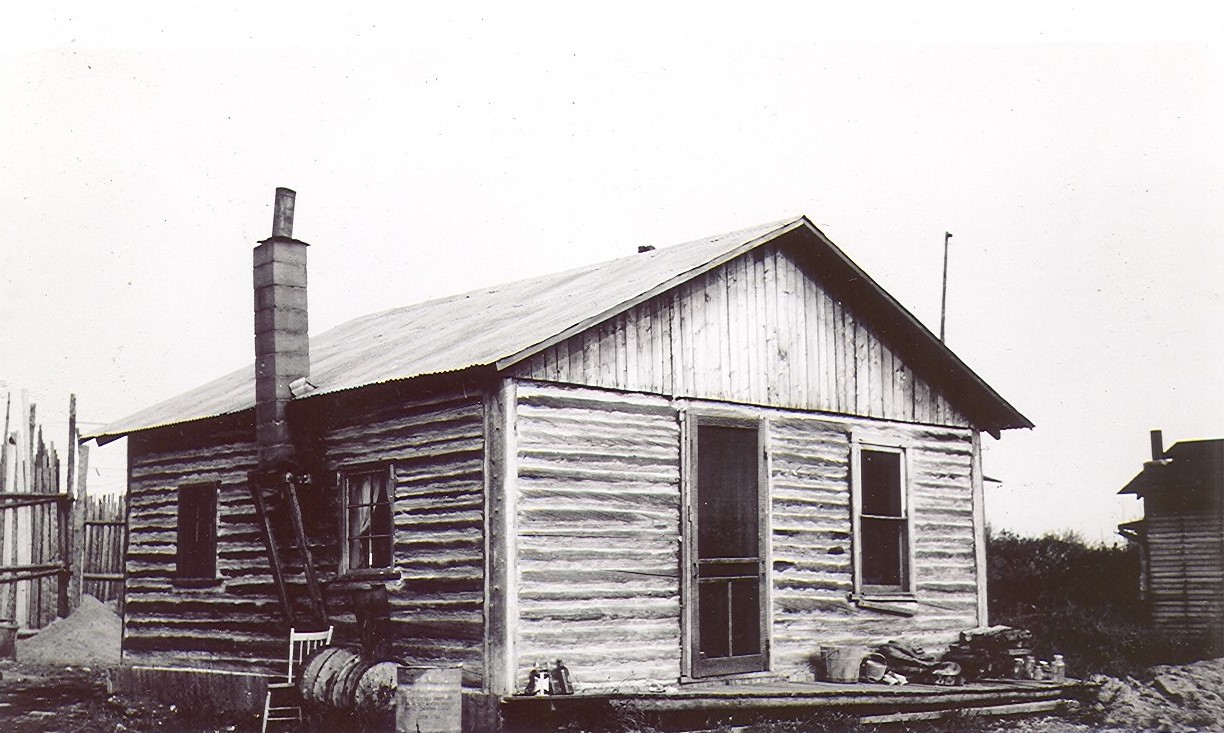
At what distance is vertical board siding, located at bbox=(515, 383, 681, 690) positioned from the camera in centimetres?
1298

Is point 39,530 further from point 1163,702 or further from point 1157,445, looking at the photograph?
point 1157,445

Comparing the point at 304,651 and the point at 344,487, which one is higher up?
the point at 344,487

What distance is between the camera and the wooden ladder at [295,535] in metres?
15.0

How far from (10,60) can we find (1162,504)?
2765 cm

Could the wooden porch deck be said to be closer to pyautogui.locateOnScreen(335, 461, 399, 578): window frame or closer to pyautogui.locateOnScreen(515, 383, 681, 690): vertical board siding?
pyautogui.locateOnScreen(515, 383, 681, 690): vertical board siding

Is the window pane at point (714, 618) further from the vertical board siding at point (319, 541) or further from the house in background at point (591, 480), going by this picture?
the vertical board siding at point (319, 541)

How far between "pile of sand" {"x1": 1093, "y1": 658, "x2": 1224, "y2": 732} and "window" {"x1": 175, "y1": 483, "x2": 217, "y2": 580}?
1102cm

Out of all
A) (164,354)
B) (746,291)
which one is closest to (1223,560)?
(746,291)

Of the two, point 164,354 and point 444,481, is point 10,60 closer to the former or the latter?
point 444,481

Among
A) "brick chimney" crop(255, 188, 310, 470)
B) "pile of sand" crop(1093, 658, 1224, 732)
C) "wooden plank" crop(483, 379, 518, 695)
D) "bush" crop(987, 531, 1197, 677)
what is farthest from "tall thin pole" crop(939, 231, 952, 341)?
"wooden plank" crop(483, 379, 518, 695)

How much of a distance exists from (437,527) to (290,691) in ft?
8.37

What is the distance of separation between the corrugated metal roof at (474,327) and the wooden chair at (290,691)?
266 centimetres

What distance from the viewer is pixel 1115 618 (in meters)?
30.8

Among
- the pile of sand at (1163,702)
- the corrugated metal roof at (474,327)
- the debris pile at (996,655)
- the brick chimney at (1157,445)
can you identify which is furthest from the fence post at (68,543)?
the brick chimney at (1157,445)
